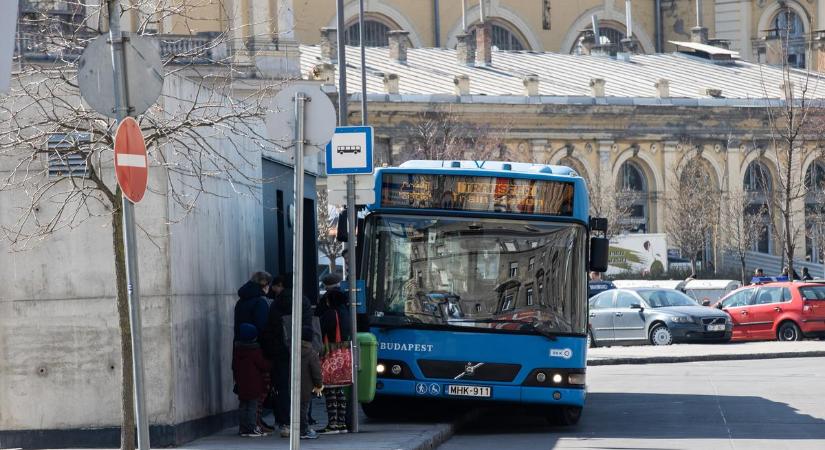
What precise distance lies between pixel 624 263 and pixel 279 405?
4911 cm

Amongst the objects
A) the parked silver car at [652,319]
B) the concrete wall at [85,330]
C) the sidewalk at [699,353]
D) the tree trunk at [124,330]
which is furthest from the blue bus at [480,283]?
the parked silver car at [652,319]

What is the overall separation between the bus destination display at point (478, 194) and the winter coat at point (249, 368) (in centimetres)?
268

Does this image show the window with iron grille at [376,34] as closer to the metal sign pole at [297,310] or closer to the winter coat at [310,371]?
the winter coat at [310,371]

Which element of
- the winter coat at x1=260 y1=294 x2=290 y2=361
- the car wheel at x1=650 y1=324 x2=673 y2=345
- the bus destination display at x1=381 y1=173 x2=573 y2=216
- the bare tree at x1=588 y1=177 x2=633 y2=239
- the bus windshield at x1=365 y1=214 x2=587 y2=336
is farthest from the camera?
the bare tree at x1=588 y1=177 x2=633 y2=239

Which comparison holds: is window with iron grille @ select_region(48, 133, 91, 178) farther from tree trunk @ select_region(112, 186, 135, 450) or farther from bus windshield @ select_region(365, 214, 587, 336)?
bus windshield @ select_region(365, 214, 587, 336)

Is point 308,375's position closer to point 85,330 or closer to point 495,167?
point 85,330

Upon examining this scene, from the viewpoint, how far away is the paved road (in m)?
17.8

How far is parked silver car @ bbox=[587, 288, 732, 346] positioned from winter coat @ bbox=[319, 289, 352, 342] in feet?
65.0

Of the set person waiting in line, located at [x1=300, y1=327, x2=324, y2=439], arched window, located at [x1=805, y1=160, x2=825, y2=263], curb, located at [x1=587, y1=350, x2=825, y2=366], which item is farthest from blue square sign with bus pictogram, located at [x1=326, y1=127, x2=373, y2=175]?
arched window, located at [x1=805, y1=160, x2=825, y2=263]

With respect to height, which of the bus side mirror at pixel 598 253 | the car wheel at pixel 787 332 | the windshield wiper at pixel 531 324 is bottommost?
the car wheel at pixel 787 332

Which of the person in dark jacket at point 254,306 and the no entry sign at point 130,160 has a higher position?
the no entry sign at point 130,160

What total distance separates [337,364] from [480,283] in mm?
2130

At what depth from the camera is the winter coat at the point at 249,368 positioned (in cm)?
1731

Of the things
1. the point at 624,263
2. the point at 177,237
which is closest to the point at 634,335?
the point at 177,237
